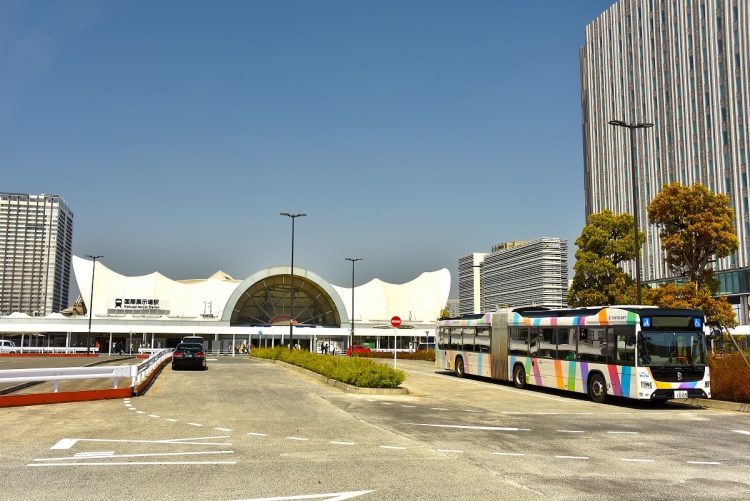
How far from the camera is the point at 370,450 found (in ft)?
34.6

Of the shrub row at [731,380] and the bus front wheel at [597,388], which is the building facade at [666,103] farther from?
the bus front wheel at [597,388]

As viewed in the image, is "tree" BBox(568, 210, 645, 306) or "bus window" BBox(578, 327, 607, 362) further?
"tree" BBox(568, 210, 645, 306)

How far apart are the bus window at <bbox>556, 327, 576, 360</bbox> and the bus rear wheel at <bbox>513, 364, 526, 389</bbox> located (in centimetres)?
266

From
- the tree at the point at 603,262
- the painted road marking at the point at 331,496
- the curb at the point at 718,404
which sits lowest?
the curb at the point at 718,404

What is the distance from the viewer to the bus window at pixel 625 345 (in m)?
18.7

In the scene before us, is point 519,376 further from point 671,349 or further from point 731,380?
point 731,380

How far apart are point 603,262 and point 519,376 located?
17.1 metres

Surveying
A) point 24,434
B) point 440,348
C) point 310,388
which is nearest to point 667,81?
point 440,348

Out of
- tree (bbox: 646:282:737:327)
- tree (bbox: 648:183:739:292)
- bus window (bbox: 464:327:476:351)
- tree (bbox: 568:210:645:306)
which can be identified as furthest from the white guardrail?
tree (bbox: 648:183:739:292)

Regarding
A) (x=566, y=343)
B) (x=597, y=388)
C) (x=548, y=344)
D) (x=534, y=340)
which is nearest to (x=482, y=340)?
(x=534, y=340)

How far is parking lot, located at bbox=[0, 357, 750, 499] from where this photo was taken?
25.7ft

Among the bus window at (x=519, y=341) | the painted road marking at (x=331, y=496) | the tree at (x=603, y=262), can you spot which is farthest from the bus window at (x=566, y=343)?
the tree at (x=603, y=262)

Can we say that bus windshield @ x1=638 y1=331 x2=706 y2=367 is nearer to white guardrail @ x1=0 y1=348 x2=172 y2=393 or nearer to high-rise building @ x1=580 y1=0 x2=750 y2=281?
white guardrail @ x1=0 y1=348 x2=172 y2=393

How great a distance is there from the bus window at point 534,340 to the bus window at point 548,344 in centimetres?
22
